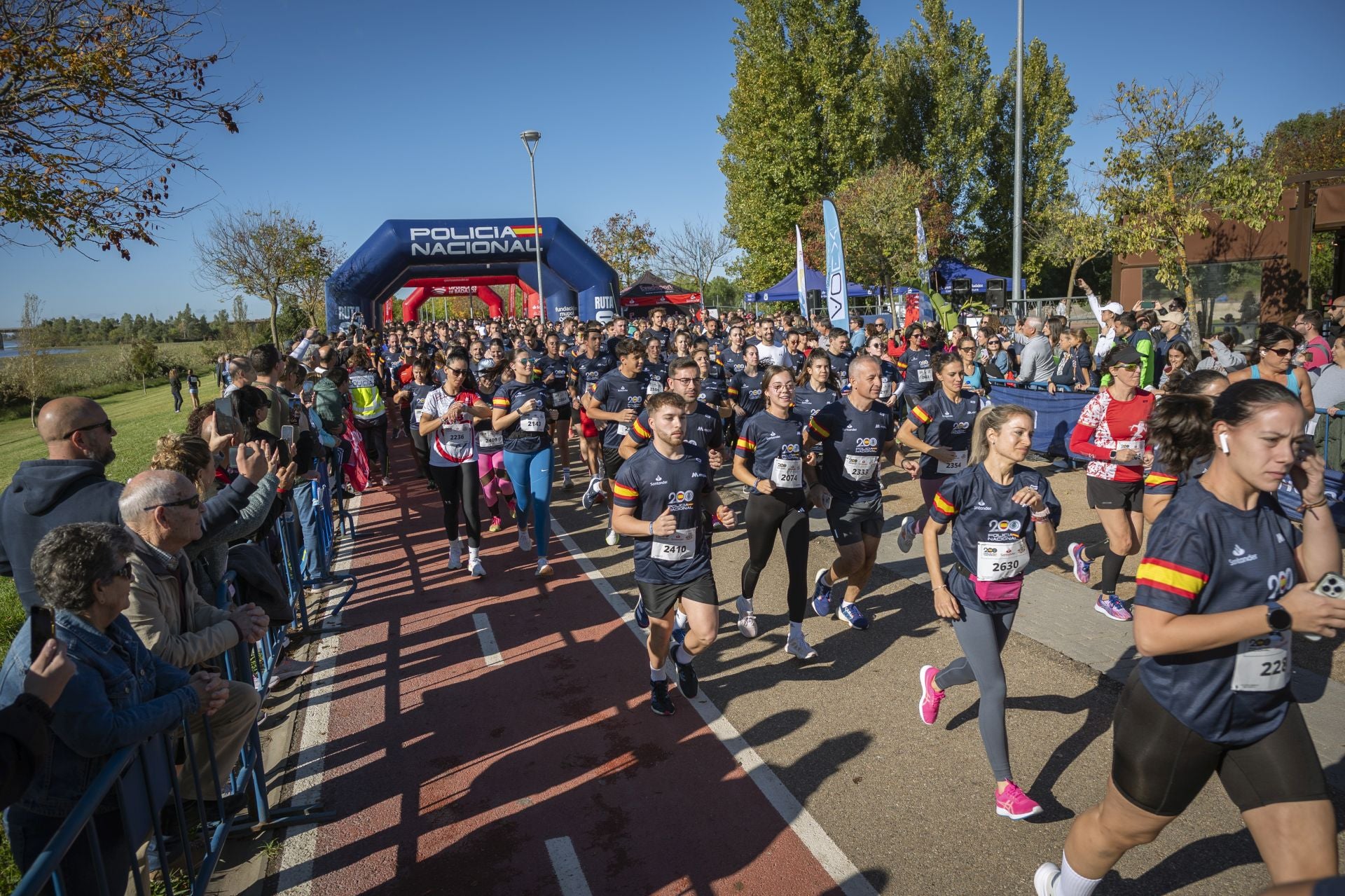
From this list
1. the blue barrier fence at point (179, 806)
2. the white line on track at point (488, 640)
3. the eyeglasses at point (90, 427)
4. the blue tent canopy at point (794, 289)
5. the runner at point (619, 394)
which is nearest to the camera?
the blue barrier fence at point (179, 806)

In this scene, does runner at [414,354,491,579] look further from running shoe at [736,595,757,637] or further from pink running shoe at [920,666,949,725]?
pink running shoe at [920,666,949,725]

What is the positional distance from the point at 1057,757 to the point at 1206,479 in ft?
7.52

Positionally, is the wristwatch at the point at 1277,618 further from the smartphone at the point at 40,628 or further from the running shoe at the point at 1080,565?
the running shoe at the point at 1080,565

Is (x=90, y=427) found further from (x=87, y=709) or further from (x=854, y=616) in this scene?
(x=854, y=616)

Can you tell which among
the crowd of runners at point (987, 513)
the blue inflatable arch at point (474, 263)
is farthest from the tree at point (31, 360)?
the crowd of runners at point (987, 513)

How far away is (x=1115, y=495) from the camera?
20.1ft

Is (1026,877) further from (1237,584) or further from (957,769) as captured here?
(1237,584)

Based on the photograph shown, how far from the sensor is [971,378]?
A: 39.4ft

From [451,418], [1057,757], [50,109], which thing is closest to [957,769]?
[1057,757]

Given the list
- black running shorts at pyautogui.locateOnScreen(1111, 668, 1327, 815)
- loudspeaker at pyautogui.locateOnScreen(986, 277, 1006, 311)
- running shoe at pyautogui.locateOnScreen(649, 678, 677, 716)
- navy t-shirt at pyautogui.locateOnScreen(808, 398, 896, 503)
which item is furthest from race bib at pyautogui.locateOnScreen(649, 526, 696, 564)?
loudspeaker at pyautogui.locateOnScreen(986, 277, 1006, 311)

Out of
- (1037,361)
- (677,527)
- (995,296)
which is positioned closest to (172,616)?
(677,527)

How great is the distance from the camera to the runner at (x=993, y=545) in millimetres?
3977

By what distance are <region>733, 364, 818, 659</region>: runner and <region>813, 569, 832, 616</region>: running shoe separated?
668 millimetres

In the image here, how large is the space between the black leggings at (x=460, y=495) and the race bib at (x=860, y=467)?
3.66 metres
